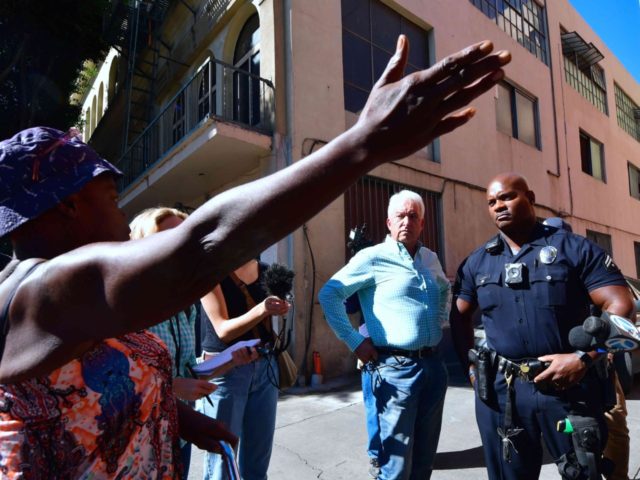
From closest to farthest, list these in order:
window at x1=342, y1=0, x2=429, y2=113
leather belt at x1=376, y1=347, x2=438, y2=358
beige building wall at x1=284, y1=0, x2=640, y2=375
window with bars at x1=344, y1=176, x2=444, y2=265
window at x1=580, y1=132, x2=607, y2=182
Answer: leather belt at x1=376, y1=347, x2=438, y2=358 < beige building wall at x1=284, y1=0, x2=640, y2=375 < window with bars at x1=344, y1=176, x2=444, y2=265 < window at x1=342, y1=0, x2=429, y2=113 < window at x1=580, y1=132, x2=607, y2=182

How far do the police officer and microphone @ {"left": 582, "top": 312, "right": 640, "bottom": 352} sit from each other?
0.19m

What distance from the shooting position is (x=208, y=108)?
9391 millimetres

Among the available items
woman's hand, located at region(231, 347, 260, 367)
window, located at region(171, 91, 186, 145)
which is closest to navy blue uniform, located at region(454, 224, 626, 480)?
woman's hand, located at region(231, 347, 260, 367)

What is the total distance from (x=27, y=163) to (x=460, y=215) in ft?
30.5

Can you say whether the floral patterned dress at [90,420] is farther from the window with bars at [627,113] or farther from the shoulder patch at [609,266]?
the window with bars at [627,113]

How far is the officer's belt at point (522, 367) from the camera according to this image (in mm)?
2133

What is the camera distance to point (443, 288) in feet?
9.54

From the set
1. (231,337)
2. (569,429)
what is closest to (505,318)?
(569,429)

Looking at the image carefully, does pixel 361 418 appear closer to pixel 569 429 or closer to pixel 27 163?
pixel 569 429

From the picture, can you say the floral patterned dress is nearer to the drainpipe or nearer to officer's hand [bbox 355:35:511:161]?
officer's hand [bbox 355:35:511:161]

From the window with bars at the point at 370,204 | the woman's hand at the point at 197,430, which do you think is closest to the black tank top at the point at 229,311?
the woman's hand at the point at 197,430

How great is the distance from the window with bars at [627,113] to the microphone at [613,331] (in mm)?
19370

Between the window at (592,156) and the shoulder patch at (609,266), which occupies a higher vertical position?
the window at (592,156)

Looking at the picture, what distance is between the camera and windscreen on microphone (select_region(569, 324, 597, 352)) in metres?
1.92
